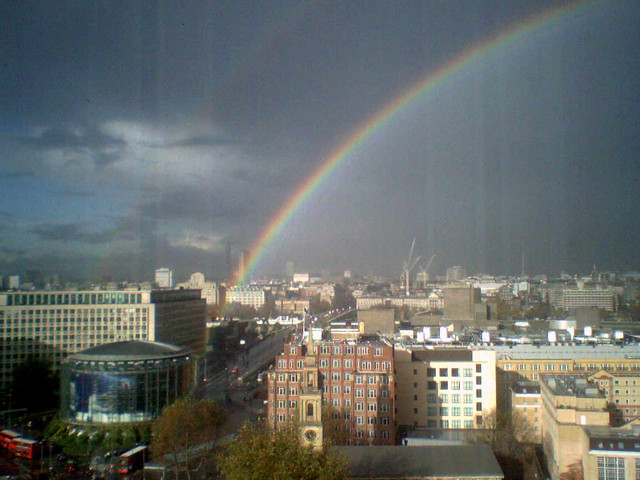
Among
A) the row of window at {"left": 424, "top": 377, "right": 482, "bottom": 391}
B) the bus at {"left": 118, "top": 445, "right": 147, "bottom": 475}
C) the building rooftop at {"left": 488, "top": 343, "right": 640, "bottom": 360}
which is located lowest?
the bus at {"left": 118, "top": 445, "right": 147, "bottom": 475}

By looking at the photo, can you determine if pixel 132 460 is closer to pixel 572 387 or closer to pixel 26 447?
pixel 26 447

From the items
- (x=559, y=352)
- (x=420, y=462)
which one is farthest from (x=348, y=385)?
(x=559, y=352)

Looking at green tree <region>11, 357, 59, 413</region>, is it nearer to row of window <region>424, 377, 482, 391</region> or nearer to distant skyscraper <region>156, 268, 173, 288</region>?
row of window <region>424, 377, 482, 391</region>

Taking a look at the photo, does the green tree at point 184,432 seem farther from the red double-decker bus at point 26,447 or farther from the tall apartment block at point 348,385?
the red double-decker bus at point 26,447

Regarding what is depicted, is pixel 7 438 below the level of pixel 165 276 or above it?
below

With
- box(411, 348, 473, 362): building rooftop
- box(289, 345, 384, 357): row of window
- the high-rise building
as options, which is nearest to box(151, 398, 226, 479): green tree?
box(289, 345, 384, 357): row of window

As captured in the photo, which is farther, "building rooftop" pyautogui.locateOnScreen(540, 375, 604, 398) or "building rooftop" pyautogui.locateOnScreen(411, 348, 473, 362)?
"building rooftop" pyautogui.locateOnScreen(411, 348, 473, 362)
